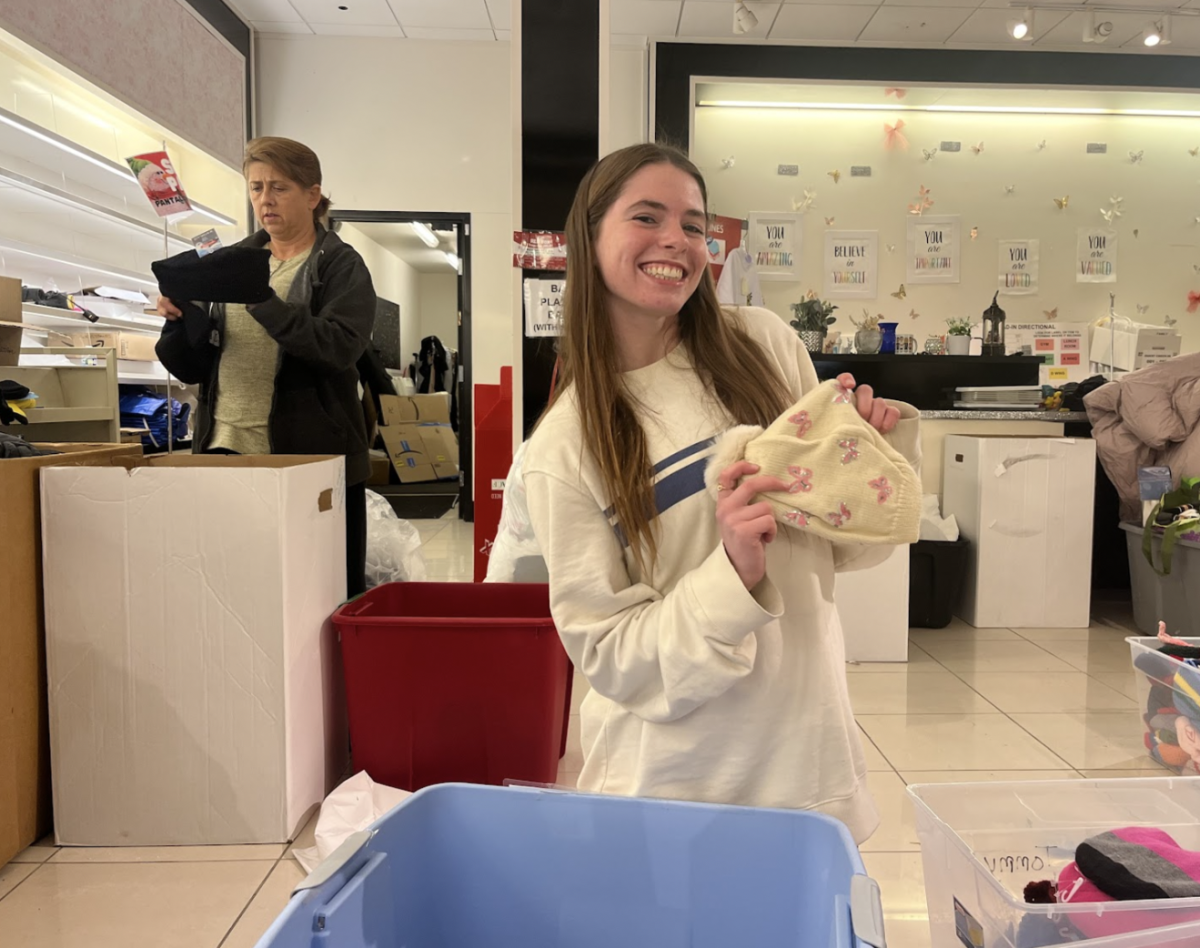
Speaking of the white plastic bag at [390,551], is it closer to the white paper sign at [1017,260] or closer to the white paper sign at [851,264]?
the white paper sign at [851,264]

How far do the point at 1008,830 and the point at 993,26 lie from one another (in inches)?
236

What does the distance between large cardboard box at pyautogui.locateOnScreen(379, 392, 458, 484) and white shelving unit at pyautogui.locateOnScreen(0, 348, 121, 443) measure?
10.4ft

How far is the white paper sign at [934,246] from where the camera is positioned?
A: 20.1ft

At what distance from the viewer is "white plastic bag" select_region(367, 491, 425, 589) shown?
110 inches

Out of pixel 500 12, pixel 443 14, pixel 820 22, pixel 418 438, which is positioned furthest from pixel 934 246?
pixel 418 438

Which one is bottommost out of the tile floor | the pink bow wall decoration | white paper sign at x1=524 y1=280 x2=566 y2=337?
the tile floor

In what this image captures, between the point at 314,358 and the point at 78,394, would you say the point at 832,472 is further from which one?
the point at 78,394

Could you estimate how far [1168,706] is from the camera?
2.27 metres

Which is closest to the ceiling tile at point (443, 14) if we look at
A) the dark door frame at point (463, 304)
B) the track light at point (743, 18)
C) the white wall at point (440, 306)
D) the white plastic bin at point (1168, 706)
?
the dark door frame at point (463, 304)

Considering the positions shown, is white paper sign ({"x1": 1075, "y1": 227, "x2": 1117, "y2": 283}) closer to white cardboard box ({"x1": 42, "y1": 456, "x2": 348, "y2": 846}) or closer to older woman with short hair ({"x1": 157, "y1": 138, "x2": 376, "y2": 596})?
older woman with short hair ({"x1": 157, "y1": 138, "x2": 376, "y2": 596})

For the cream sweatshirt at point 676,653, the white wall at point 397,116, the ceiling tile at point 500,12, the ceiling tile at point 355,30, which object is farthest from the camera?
the white wall at point 397,116

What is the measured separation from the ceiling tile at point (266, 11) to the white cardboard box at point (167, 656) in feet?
15.5

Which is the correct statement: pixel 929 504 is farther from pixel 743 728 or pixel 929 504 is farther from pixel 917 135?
pixel 917 135

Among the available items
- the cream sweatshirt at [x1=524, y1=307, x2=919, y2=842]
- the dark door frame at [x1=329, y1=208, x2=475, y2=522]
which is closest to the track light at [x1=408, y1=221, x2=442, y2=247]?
the dark door frame at [x1=329, y1=208, x2=475, y2=522]
